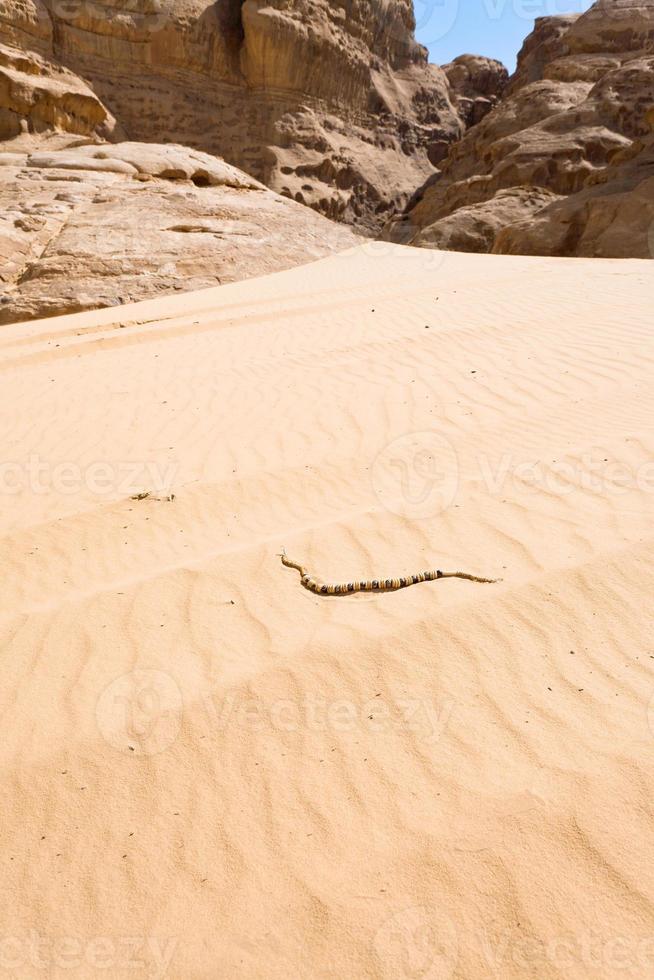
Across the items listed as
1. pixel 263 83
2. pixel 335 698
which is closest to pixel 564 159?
pixel 263 83

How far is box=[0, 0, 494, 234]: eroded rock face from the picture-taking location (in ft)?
73.4

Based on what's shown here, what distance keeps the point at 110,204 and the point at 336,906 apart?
12.3 m

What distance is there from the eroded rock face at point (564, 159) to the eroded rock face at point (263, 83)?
12.0 feet

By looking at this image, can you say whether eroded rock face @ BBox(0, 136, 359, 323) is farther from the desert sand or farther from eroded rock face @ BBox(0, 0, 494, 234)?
eroded rock face @ BBox(0, 0, 494, 234)

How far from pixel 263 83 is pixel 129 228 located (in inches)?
717

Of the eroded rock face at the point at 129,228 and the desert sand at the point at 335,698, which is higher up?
the desert sand at the point at 335,698

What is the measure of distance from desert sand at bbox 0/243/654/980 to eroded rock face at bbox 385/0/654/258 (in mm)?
10966

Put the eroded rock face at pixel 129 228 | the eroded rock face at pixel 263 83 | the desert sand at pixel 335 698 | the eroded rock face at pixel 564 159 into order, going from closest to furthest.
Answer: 1. the desert sand at pixel 335 698
2. the eroded rock face at pixel 129 228
3. the eroded rock face at pixel 564 159
4. the eroded rock face at pixel 263 83

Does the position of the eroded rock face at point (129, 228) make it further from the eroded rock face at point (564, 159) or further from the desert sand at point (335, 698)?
the desert sand at point (335, 698)

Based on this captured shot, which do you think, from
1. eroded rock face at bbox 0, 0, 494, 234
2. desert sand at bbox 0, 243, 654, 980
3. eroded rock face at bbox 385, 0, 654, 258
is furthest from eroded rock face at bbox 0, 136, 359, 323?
eroded rock face at bbox 0, 0, 494, 234

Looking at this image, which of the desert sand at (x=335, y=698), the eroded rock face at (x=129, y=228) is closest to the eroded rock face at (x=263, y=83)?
the eroded rock face at (x=129, y=228)

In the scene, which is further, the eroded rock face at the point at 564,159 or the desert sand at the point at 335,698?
the eroded rock face at the point at 564,159

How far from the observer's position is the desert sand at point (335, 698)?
138 cm

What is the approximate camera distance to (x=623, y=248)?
1228 cm
